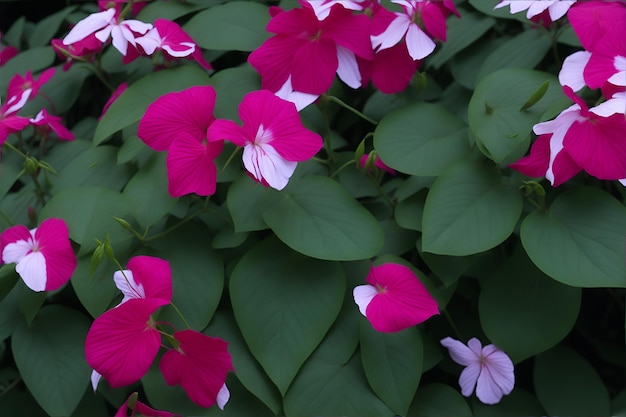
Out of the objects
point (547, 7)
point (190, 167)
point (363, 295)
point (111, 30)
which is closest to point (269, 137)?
point (190, 167)

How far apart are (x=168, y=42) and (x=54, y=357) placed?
16.0 inches

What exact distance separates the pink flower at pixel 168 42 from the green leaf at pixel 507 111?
359 millimetres

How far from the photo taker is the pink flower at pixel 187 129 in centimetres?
77

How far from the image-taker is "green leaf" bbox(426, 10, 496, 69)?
3.47 ft

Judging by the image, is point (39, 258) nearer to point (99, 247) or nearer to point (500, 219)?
point (99, 247)

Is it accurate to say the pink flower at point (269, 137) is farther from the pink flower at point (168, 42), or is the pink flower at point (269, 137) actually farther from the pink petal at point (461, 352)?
the pink petal at point (461, 352)

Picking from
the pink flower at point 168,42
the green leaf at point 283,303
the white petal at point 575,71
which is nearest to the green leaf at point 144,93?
the pink flower at point 168,42

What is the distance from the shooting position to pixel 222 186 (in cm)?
95

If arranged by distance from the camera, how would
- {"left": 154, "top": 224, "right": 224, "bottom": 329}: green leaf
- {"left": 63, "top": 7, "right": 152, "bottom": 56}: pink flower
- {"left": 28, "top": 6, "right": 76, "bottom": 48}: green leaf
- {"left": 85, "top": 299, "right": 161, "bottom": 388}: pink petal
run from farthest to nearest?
{"left": 28, "top": 6, "right": 76, "bottom": 48}: green leaf < {"left": 63, "top": 7, "right": 152, "bottom": 56}: pink flower < {"left": 154, "top": 224, "right": 224, "bottom": 329}: green leaf < {"left": 85, "top": 299, "right": 161, "bottom": 388}: pink petal

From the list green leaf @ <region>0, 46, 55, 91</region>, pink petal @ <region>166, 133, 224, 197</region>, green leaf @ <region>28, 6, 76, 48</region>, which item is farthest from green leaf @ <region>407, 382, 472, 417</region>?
green leaf @ <region>28, 6, 76, 48</region>

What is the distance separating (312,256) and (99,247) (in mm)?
223

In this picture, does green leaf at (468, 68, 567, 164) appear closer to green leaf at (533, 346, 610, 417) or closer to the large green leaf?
the large green leaf

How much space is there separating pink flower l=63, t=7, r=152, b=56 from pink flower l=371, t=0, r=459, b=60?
30 centimetres

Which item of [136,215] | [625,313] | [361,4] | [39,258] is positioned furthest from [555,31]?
[39,258]
